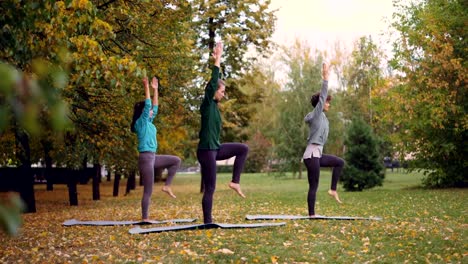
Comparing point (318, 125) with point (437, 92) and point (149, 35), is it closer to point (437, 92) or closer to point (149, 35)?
point (149, 35)

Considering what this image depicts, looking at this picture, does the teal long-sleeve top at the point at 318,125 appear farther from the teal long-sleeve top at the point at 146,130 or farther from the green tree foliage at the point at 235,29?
the green tree foliage at the point at 235,29

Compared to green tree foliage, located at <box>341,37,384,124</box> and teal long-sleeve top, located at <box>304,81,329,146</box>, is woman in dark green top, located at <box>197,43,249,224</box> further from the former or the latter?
green tree foliage, located at <box>341,37,384,124</box>

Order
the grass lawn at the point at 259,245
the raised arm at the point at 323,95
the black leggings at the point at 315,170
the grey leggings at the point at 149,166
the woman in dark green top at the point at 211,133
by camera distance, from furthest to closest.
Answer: the black leggings at the point at 315,170 < the raised arm at the point at 323,95 < the grey leggings at the point at 149,166 < the woman in dark green top at the point at 211,133 < the grass lawn at the point at 259,245

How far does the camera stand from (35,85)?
4.53 ft

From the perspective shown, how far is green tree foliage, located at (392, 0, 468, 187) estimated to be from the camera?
24312 mm

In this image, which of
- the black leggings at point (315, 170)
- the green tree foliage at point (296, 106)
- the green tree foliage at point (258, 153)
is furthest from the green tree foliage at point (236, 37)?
the green tree foliage at point (258, 153)

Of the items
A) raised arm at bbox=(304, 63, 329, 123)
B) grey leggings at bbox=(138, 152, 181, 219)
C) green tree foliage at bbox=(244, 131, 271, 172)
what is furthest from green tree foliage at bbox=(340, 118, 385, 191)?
green tree foliage at bbox=(244, 131, 271, 172)

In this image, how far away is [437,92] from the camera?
979 inches

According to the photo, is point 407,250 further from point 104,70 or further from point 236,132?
point 236,132

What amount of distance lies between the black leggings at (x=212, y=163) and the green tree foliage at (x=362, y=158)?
55.6 feet

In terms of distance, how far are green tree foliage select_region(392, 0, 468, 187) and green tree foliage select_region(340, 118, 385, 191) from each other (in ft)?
6.40

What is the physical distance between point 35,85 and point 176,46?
14917 mm

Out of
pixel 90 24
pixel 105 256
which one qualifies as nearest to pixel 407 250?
pixel 105 256

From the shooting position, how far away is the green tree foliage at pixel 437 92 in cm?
2431
